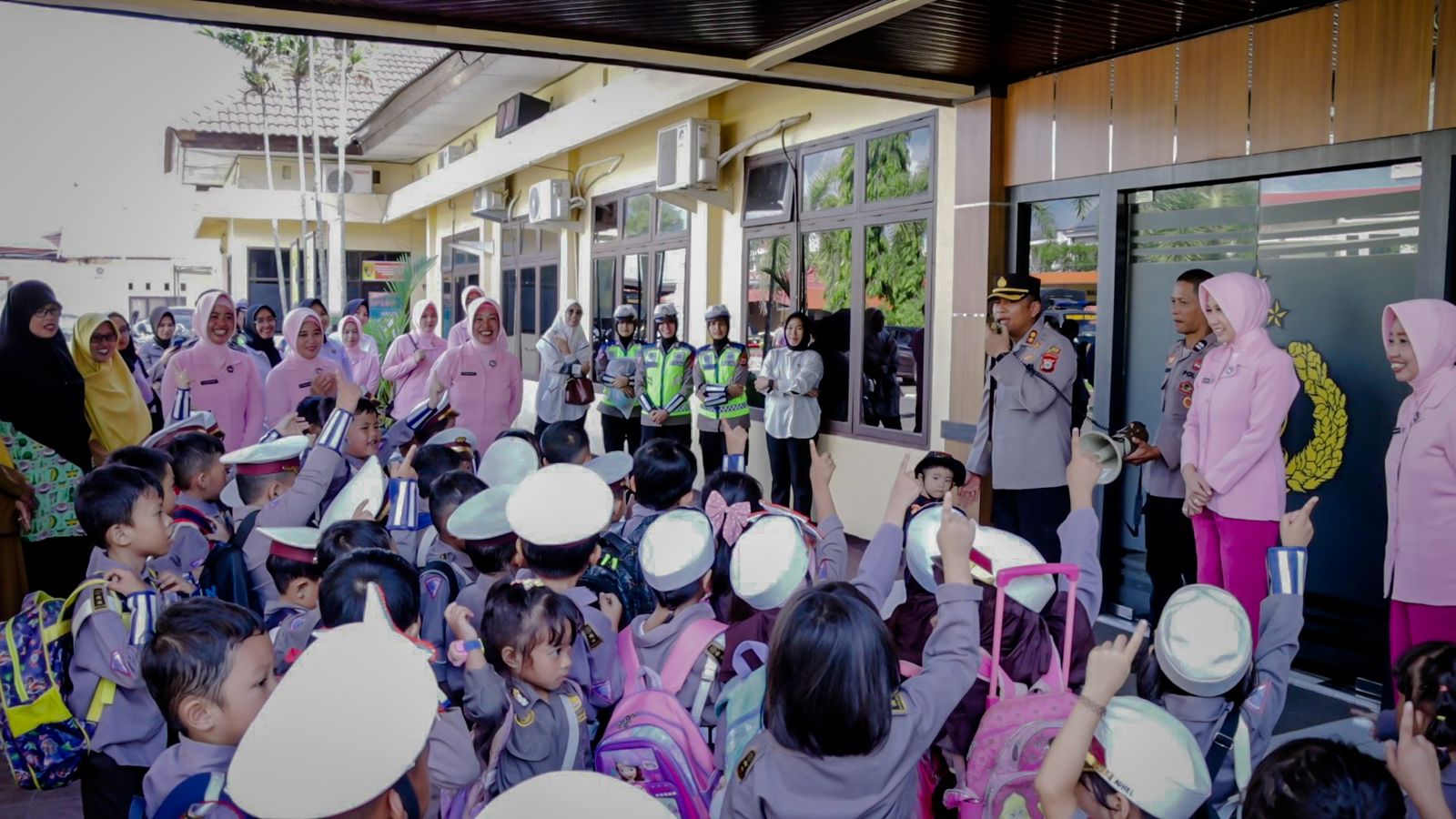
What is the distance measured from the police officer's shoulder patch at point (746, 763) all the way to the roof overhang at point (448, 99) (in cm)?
810

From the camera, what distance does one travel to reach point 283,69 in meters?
20.3

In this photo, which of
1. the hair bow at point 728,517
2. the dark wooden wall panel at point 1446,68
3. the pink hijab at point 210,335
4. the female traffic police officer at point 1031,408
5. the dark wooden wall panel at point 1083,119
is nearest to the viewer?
the hair bow at point 728,517

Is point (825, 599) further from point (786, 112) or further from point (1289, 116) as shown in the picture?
point (786, 112)

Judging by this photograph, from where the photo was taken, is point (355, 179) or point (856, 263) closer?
point (856, 263)

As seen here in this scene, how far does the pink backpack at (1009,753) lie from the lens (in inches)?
66.8

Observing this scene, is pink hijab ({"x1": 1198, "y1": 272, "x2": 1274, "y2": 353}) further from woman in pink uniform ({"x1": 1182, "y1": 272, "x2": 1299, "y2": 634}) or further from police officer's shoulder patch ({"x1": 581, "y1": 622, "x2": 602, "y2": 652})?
police officer's shoulder patch ({"x1": 581, "y1": 622, "x2": 602, "y2": 652})

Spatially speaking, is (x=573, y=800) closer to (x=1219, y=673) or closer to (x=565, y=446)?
(x=1219, y=673)

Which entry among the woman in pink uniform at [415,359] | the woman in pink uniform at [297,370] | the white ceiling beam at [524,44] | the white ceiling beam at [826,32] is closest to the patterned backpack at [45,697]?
the white ceiling beam at [524,44]

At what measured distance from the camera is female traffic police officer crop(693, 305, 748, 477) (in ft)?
23.9

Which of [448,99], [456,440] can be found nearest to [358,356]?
[456,440]

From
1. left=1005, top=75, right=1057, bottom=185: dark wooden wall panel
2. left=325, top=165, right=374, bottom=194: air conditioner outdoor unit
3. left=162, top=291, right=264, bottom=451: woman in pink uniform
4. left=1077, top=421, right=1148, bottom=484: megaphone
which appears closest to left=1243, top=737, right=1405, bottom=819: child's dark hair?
left=1077, top=421, right=1148, bottom=484: megaphone

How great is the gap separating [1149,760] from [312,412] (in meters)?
3.78

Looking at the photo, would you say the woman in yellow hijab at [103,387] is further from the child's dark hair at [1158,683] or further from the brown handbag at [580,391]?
the child's dark hair at [1158,683]

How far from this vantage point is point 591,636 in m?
2.25
